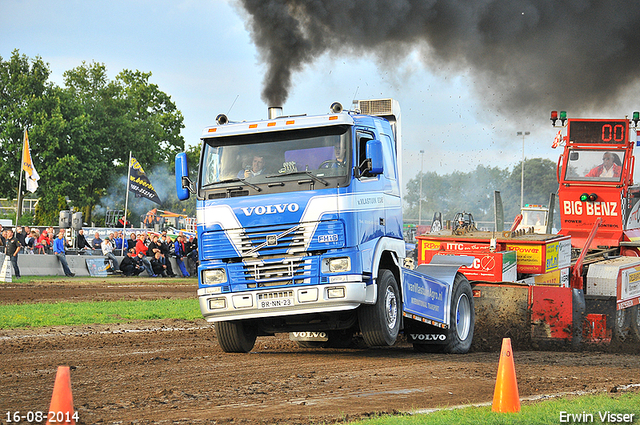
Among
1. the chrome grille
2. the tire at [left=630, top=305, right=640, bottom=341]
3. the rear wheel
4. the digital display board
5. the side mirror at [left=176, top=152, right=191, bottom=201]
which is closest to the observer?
the chrome grille

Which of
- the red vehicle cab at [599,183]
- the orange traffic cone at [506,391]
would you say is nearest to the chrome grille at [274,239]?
the orange traffic cone at [506,391]

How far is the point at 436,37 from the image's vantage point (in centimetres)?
1562

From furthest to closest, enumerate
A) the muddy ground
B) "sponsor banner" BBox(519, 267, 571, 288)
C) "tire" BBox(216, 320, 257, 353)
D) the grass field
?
the grass field
"sponsor banner" BBox(519, 267, 571, 288)
"tire" BBox(216, 320, 257, 353)
the muddy ground

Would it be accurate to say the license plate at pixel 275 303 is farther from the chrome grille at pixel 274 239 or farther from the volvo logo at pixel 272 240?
the volvo logo at pixel 272 240

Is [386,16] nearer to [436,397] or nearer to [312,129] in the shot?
[312,129]

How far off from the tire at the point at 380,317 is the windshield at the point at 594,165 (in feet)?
23.3

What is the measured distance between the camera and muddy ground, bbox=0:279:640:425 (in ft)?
21.2

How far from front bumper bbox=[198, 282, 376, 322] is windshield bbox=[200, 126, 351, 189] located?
1391mm

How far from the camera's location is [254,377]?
8.22 meters

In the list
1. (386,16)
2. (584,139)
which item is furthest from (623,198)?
(386,16)

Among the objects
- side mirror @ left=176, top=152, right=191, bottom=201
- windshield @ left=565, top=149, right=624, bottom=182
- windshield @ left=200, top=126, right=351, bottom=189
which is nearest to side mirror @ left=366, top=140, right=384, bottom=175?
windshield @ left=200, top=126, right=351, bottom=189

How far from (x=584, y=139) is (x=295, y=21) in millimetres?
6452

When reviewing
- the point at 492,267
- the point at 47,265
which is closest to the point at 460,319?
the point at 492,267

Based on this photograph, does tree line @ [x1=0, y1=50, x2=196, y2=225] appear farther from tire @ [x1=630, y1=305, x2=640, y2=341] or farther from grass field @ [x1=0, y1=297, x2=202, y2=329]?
tire @ [x1=630, y1=305, x2=640, y2=341]
